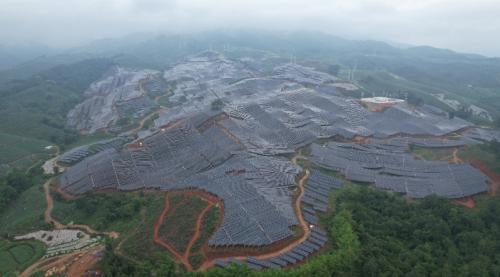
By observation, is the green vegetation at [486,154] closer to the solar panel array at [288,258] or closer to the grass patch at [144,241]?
the solar panel array at [288,258]

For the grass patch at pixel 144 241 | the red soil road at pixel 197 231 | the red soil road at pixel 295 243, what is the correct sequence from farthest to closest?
the grass patch at pixel 144 241 < the red soil road at pixel 197 231 < the red soil road at pixel 295 243

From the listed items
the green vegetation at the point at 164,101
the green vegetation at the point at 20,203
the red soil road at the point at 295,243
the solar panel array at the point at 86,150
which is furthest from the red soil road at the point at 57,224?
the green vegetation at the point at 164,101

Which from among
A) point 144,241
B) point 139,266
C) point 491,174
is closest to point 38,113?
point 144,241

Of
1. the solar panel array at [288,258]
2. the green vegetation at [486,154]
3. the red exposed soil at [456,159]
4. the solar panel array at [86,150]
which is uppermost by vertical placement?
the green vegetation at [486,154]

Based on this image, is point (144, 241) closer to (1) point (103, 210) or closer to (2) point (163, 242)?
(2) point (163, 242)

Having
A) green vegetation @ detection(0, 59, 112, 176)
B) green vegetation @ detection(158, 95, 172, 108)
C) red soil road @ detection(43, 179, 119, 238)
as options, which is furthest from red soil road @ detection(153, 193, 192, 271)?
green vegetation @ detection(158, 95, 172, 108)

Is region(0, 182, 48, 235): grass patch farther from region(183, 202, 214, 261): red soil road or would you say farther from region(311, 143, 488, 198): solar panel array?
region(311, 143, 488, 198): solar panel array
